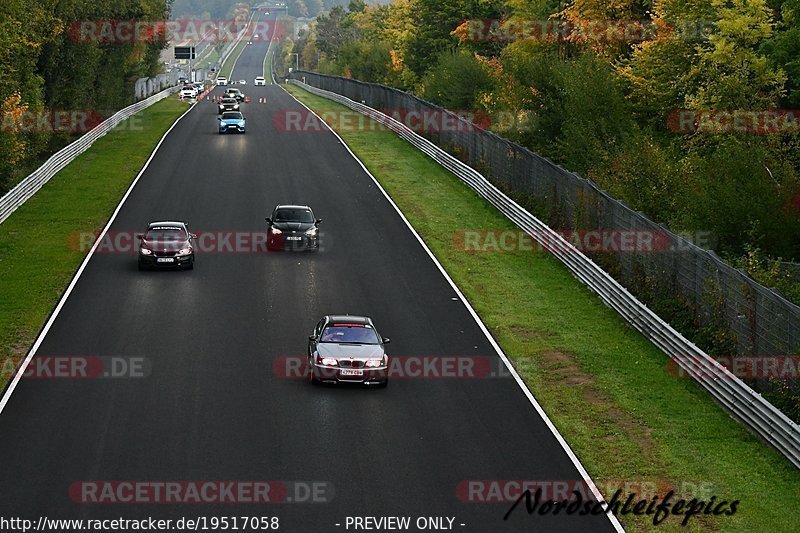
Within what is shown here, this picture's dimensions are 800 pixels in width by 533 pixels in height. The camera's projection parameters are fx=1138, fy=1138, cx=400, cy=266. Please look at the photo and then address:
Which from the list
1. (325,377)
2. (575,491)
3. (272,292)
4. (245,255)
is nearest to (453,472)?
(575,491)

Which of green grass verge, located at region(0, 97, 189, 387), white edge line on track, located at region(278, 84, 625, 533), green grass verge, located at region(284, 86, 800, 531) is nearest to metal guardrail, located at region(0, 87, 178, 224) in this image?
green grass verge, located at region(0, 97, 189, 387)

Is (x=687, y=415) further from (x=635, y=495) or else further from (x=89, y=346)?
(x=89, y=346)

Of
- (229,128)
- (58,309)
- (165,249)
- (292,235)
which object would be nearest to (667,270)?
(292,235)

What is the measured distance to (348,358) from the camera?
25906 mm

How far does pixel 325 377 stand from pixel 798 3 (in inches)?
1368

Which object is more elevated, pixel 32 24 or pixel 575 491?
pixel 32 24

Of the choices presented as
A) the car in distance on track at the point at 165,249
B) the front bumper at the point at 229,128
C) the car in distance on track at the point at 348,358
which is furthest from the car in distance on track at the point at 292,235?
the front bumper at the point at 229,128

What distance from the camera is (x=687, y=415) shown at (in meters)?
25.7

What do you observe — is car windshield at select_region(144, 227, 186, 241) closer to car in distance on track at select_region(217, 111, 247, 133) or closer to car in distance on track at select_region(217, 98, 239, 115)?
car in distance on track at select_region(217, 111, 247, 133)

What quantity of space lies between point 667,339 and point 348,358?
906 cm

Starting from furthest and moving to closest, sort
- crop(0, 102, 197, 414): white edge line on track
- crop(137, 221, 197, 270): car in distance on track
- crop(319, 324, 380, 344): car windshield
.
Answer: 1. crop(137, 221, 197, 270): car in distance on track
2. crop(319, 324, 380, 344): car windshield
3. crop(0, 102, 197, 414): white edge line on track

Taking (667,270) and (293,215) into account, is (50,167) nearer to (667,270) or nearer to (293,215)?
(293,215)

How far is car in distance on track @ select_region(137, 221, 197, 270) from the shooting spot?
37500mm

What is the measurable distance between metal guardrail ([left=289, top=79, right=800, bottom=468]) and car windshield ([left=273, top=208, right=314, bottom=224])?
8.51m
